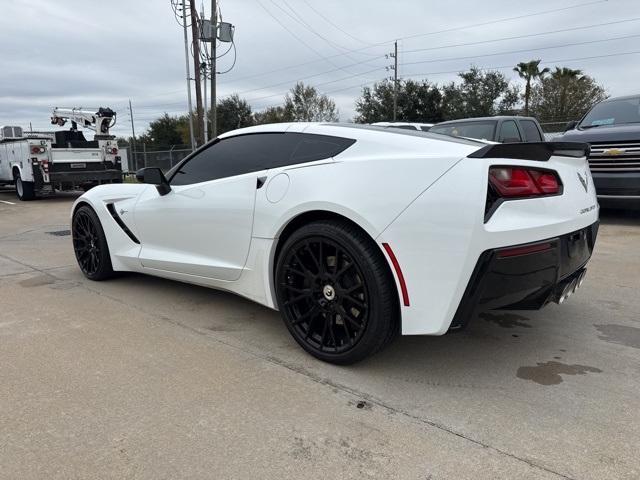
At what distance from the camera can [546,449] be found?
2.12 metres

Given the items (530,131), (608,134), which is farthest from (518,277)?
(530,131)

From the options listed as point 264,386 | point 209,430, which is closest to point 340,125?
point 264,386

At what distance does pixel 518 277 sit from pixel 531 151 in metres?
0.68

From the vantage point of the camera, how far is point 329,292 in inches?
113

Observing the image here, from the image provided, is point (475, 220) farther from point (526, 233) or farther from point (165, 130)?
point (165, 130)

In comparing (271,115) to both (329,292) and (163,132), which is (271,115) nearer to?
(163,132)

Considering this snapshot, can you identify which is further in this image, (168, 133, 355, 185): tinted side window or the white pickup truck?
the white pickup truck

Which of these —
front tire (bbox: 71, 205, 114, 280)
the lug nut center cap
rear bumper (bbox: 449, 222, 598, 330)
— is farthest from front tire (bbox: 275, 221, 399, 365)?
front tire (bbox: 71, 205, 114, 280)

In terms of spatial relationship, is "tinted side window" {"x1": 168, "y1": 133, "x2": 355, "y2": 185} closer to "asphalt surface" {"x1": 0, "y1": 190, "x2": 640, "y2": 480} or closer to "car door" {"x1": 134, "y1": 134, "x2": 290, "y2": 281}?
"car door" {"x1": 134, "y1": 134, "x2": 290, "y2": 281}

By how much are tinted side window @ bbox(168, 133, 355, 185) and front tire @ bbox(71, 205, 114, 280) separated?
47.7 inches

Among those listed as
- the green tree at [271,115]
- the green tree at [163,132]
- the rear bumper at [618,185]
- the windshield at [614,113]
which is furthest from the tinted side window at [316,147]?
the green tree at [163,132]

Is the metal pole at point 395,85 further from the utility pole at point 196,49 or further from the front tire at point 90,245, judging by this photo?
the front tire at point 90,245

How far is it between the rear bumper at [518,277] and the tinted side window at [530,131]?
23.2ft

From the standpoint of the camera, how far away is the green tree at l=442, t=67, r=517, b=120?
133ft
